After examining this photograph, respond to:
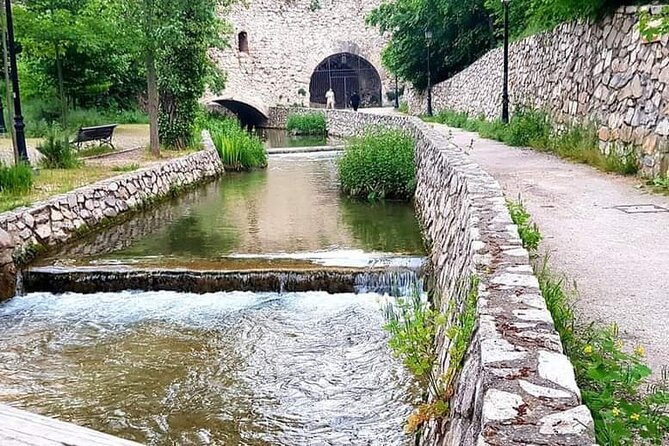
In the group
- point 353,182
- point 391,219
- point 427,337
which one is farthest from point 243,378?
point 353,182

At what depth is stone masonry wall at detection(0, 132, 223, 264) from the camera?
7934 mm

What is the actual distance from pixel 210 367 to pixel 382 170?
289 inches

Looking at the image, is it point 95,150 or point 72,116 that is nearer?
point 95,150

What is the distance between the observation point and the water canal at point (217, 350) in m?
4.45

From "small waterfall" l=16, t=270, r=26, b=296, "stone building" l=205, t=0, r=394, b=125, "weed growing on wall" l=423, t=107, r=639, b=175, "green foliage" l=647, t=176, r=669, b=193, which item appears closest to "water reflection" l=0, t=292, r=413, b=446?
"small waterfall" l=16, t=270, r=26, b=296

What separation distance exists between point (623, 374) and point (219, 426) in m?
2.80

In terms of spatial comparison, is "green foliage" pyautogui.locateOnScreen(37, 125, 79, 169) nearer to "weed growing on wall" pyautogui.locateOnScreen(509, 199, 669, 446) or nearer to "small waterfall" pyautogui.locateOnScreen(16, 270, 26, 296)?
"small waterfall" pyautogui.locateOnScreen(16, 270, 26, 296)

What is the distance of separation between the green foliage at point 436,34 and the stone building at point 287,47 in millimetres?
9248

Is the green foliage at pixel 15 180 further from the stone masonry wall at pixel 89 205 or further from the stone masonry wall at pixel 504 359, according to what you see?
the stone masonry wall at pixel 504 359

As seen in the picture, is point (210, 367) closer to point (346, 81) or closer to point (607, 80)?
point (607, 80)

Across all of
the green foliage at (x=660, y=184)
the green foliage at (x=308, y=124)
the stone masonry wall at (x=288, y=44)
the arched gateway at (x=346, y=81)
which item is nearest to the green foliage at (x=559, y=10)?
the green foliage at (x=660, y=184)

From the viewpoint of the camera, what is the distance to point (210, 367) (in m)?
5.29

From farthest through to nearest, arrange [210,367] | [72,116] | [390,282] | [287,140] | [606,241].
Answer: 1. [287,140]
2. [72,116]
3. [390,282]
4. [210,367]
5. [606,241]

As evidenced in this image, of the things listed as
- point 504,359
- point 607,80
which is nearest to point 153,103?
point 607,80
